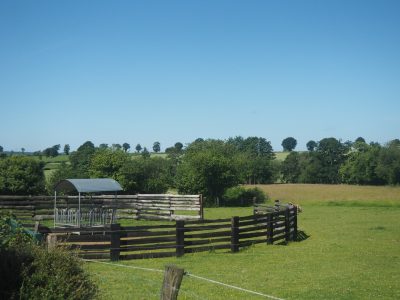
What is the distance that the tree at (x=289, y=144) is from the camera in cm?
19112

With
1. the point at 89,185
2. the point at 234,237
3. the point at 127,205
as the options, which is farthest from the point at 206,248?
the point at 127,205

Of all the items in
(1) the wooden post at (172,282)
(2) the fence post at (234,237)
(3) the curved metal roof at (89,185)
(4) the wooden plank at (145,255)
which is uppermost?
(3) the curved metal roof at (89,185)

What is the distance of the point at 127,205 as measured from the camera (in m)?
34.0

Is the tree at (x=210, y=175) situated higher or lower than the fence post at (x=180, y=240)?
higher

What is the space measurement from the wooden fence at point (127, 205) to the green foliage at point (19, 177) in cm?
754

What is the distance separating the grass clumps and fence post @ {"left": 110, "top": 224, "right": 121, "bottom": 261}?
785cm

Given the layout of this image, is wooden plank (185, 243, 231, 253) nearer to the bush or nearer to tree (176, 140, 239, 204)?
the bush

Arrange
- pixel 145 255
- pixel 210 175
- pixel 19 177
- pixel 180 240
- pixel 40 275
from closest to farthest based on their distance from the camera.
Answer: pixel 40 275
pixel 145 255
pixel 180 240
pixel 19 177
pixel 210 175

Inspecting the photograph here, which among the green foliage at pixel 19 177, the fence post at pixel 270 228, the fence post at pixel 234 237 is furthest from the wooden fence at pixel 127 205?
the fence post at pixel 234 237

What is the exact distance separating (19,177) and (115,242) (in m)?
29.5

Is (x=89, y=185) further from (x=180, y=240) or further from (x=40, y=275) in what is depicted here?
(x=40, y=275)

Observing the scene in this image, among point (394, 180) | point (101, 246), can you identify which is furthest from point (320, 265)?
point (394, 180)

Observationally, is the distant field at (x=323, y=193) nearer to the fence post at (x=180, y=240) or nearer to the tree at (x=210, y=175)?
the tree at (x=210, y=175)

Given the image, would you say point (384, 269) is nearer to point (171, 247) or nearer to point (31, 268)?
point (171, 247)
